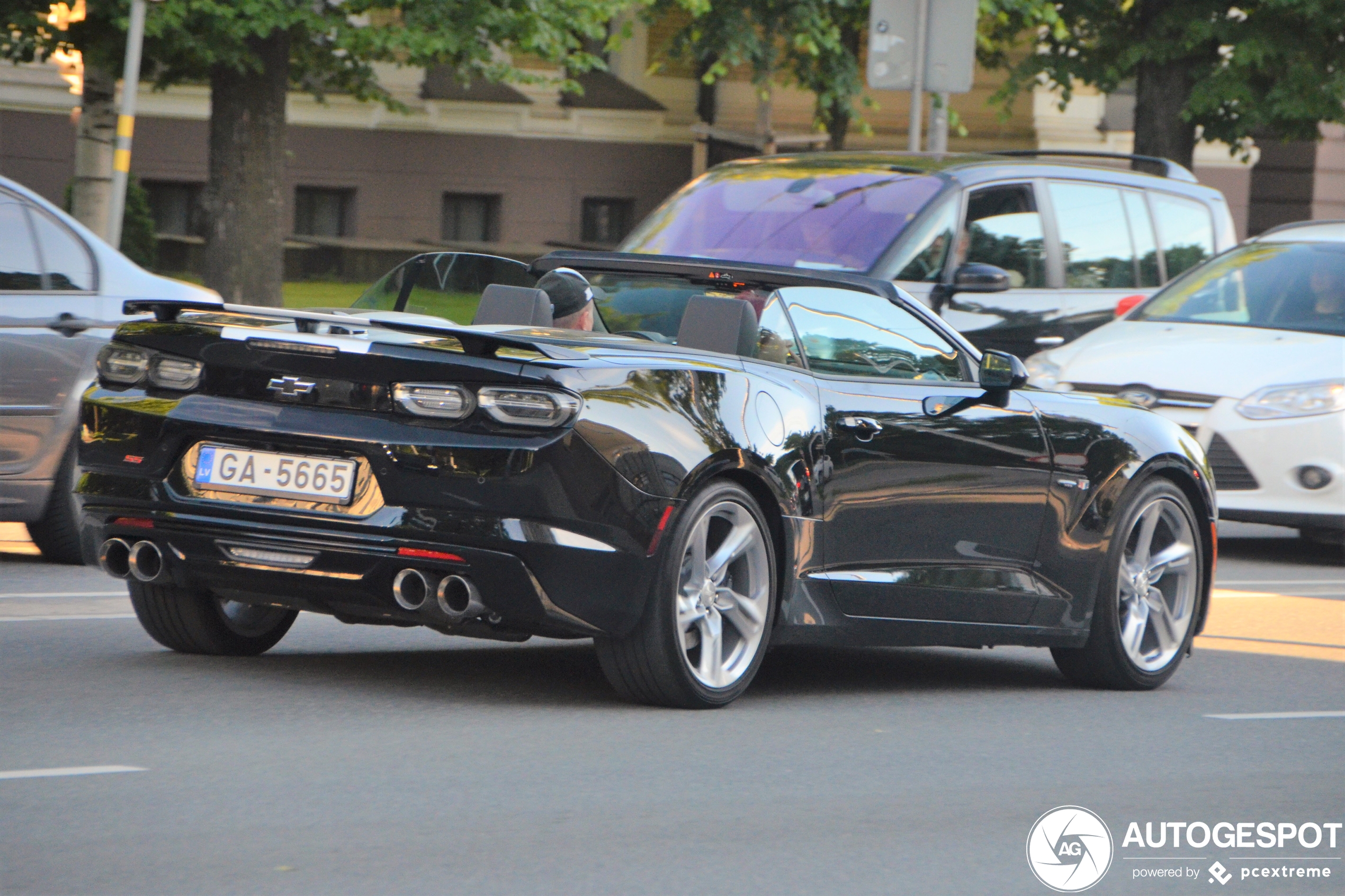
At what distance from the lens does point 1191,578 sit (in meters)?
7.72

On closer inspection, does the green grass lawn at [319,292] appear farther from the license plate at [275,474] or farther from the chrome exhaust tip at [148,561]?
the license plate at [275,474]

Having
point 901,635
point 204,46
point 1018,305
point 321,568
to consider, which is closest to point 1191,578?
point 901,635

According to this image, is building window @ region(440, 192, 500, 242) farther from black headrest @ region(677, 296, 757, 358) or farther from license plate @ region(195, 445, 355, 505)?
license plate @ region(195, 445, 355, 505)

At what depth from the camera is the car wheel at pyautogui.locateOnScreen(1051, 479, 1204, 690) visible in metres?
7.39

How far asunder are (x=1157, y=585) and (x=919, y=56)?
7.41 metres

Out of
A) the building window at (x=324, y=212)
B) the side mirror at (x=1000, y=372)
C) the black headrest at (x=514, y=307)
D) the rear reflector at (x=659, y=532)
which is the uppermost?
the building window at (x=324, y=212)

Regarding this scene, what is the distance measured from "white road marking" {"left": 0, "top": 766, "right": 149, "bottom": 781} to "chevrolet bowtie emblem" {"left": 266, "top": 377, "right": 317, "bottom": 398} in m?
1.16

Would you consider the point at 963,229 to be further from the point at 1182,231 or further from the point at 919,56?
the point at 919,56

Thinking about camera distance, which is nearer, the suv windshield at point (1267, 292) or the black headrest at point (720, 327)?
the black headrest at point (720, 327)

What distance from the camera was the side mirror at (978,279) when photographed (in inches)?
442

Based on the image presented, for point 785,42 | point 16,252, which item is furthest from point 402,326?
point 785,42

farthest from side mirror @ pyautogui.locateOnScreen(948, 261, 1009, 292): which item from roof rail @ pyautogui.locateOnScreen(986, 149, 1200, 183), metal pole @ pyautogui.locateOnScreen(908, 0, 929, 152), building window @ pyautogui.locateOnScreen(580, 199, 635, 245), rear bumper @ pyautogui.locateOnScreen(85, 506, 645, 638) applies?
building window @ pyautogui.locateOnScreen(580, 199, 635, 245)

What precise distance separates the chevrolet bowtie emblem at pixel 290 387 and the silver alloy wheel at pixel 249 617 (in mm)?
1116

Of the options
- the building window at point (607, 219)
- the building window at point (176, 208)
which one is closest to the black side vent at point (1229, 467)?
the building window at point (176, 208)
